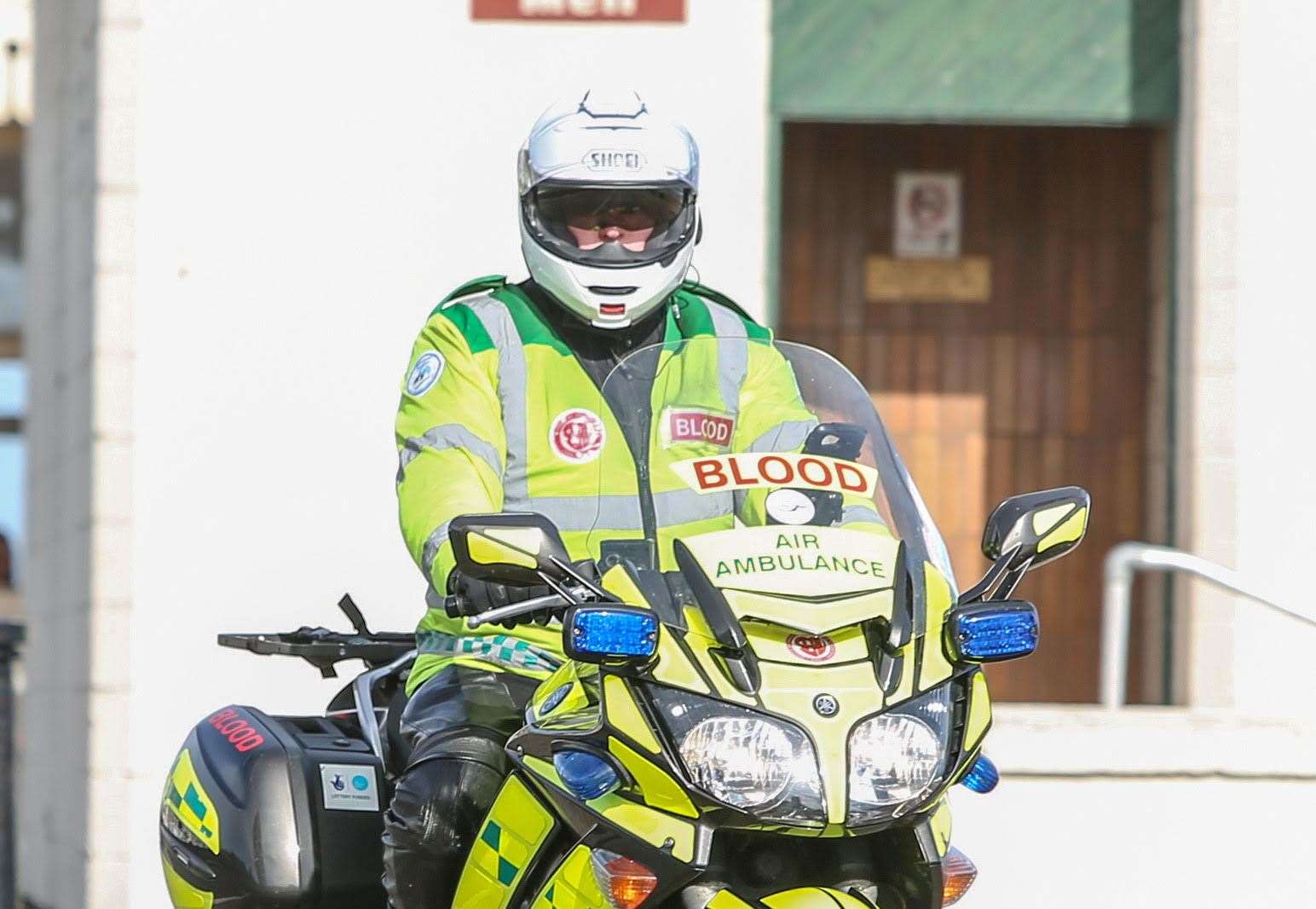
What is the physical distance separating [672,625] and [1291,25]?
239 inches

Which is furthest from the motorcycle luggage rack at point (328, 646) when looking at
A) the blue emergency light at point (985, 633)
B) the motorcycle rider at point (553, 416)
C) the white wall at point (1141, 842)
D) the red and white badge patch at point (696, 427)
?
the white wall at point (1141, 842)

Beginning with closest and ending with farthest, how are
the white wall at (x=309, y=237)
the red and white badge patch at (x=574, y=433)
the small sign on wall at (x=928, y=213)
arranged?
the red and white badge patch at (x=574, y=433)
the white wall at (x=309, y=237)
the small sign on wall at (x=928, y=213)

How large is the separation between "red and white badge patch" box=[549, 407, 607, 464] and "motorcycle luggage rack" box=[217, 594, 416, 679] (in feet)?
2.04

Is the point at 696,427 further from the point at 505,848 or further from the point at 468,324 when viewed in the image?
the point at 468,324

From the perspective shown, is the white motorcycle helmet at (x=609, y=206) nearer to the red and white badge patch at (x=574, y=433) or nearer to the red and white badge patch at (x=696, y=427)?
the red and white badge patch at (x=574, y=433)

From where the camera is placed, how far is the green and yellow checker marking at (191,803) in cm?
438

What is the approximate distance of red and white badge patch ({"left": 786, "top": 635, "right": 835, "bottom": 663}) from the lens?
317 cm

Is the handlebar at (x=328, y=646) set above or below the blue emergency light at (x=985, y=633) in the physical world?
below

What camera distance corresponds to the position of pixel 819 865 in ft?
10.8

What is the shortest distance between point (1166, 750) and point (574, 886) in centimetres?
408

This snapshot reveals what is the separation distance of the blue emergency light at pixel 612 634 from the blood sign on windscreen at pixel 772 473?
0.31 metres

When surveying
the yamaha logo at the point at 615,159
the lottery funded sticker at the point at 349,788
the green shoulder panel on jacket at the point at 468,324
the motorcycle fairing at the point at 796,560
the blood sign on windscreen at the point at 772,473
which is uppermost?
the yamaha logo at the point at 615,159

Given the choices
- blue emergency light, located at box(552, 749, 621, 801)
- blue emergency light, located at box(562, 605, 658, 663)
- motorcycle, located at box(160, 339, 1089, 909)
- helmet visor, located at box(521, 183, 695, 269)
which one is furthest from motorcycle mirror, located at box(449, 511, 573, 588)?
helmet visor, located at box(521, 183, 695, 269)

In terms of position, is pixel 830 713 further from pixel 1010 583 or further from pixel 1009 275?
pixel 1009 275
